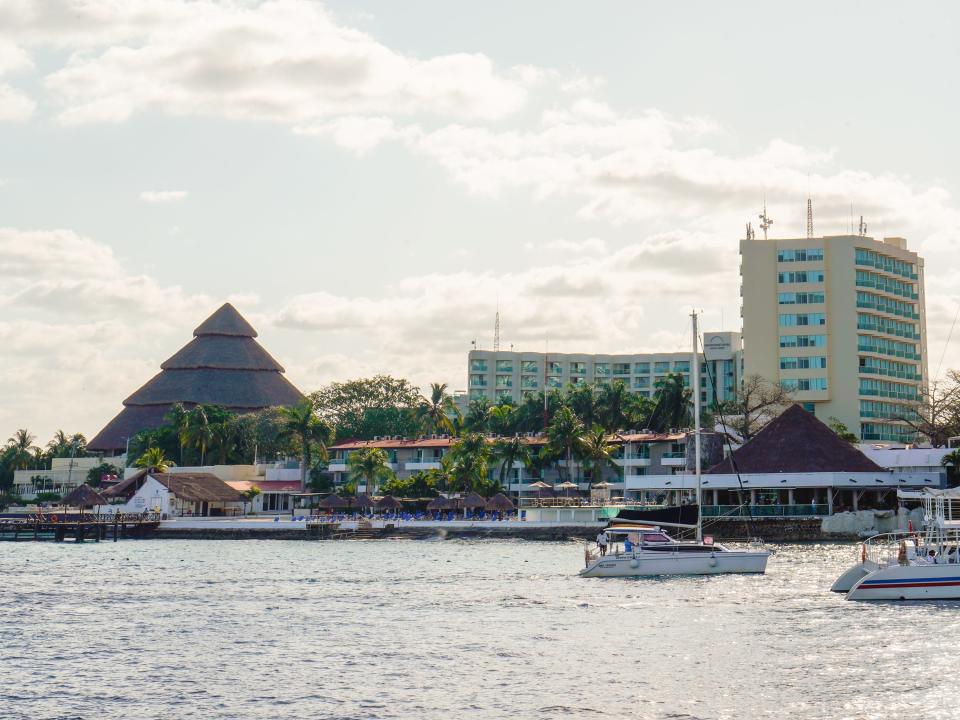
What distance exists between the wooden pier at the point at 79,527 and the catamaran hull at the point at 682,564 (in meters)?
68.4

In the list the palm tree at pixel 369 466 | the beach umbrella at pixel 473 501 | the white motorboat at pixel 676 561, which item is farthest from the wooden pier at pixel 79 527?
the white motorboat at pixel 676 561

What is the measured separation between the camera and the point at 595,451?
128 m

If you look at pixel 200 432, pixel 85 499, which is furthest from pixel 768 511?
pixel 200 432

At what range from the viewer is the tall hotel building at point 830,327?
140 meters

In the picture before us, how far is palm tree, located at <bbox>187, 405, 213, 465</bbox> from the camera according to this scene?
501ft

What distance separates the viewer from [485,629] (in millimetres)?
44438

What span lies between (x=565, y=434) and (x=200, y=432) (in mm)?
50690

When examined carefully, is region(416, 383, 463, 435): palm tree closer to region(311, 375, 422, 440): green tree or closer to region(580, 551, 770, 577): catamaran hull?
region(311, 375, 422, 440): green tree

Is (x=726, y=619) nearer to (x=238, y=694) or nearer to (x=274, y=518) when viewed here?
(x=238, y=694)

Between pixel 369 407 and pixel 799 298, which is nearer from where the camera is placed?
pixel 799 298

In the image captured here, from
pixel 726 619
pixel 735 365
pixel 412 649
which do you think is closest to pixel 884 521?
pixel 726 619

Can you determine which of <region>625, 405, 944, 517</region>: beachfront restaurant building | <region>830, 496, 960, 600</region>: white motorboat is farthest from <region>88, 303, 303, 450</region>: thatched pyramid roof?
<region>830, 496, 960, 600</region>: white motorboat

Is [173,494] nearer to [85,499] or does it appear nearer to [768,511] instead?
[85,499]

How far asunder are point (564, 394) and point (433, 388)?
66.0 ft
